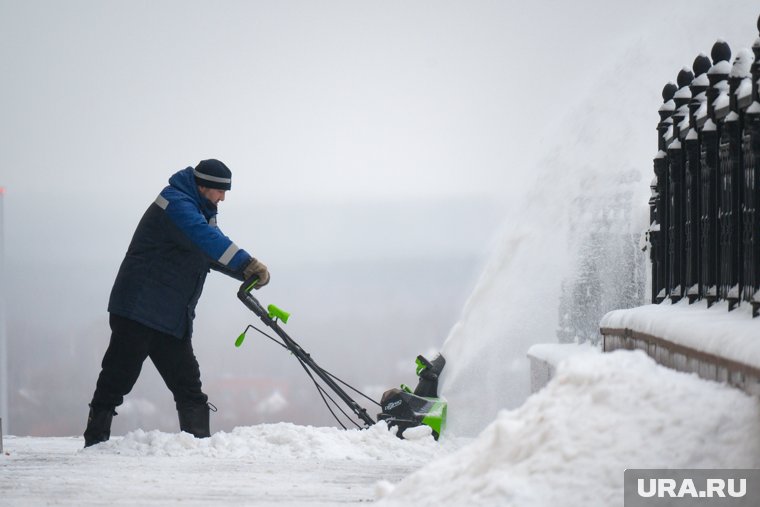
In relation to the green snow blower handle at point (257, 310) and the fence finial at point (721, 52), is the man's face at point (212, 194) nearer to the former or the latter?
the green snow blower handle at point (257, 310)

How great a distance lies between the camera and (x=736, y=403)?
3.14m

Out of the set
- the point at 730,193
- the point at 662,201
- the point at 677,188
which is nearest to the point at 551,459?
the point at 730,193

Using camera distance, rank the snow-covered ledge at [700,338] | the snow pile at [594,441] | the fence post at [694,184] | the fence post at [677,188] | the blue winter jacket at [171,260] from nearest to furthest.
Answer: the snow pile at [594,441]
the snow-covered ledge at [700,338]
the fence post at [694,184]
the fence post at [677,188]
the blue winter jacket at [171,260]

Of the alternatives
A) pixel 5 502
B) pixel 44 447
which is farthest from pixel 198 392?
pixel 5 502

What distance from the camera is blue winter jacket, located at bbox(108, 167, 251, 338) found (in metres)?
6.68

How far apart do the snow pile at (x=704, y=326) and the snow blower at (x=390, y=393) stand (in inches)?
103

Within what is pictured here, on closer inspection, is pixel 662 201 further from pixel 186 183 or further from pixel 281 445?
pixel 186 183

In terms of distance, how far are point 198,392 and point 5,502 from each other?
9.08ft

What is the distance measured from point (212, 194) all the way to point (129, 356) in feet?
3.70

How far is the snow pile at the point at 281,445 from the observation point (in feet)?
20.4

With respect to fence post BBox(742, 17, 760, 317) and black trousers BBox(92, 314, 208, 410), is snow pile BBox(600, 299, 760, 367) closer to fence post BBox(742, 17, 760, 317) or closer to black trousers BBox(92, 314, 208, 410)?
fence post BBox(742, 17, 760, 317)

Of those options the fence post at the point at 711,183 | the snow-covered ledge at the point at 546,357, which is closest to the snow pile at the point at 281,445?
the snow-covered ledge at the point at 546,357

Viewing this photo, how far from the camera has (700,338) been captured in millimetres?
3633

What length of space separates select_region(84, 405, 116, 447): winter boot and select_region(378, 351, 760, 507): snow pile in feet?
12.0
